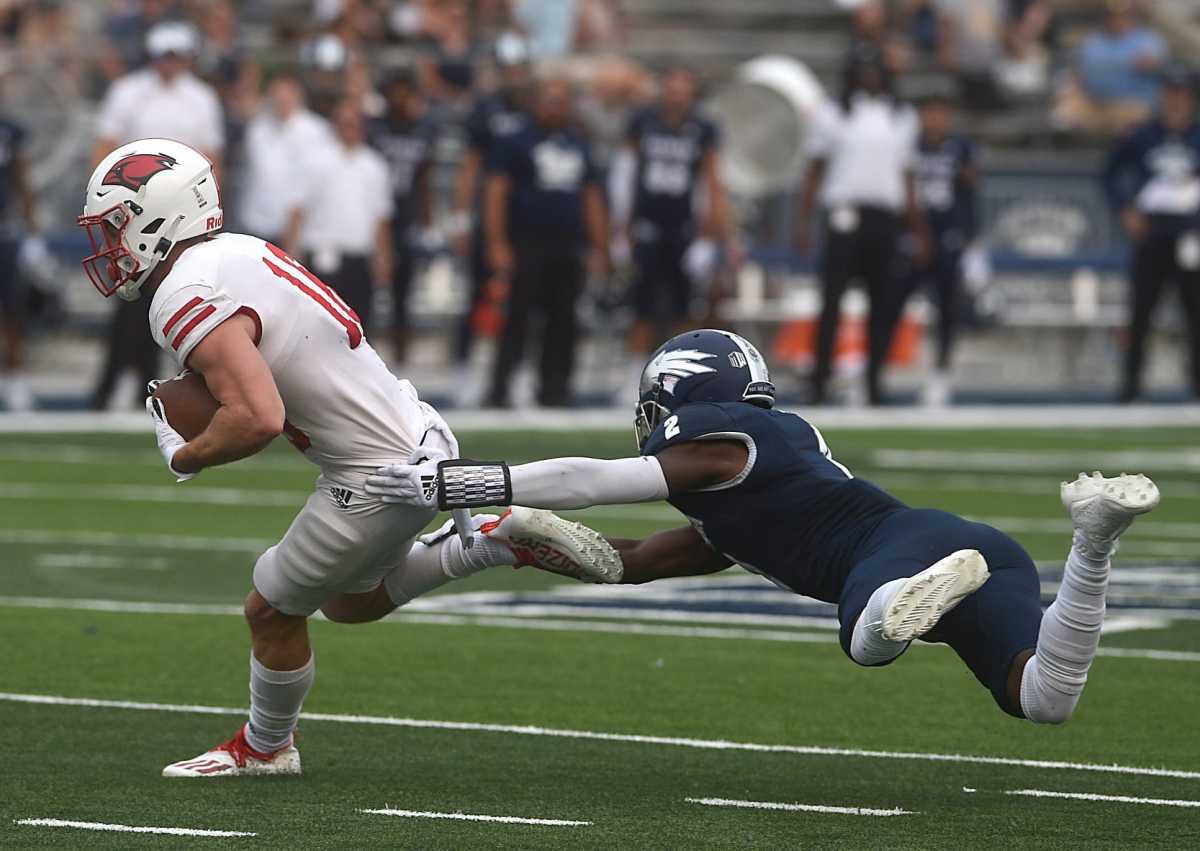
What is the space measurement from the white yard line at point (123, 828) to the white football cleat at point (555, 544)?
0.99m

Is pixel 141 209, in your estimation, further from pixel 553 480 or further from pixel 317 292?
pixel 553 480

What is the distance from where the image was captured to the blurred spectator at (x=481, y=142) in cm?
1750

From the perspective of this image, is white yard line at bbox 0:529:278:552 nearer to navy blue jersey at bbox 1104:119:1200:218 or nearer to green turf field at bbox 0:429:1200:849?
green turf field at bbox 0:429:1200:849

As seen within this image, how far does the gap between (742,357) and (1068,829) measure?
1.35 metres

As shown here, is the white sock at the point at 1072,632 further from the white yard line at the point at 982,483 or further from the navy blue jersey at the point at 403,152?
the navy blue jersey at the point at 403,152

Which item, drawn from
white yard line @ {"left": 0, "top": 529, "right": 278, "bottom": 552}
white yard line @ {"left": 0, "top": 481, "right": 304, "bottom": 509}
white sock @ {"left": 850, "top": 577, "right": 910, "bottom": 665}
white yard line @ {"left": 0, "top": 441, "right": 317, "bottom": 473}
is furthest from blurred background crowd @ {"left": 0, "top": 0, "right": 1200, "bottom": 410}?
white sock @ {"left": 850, "top": 577, "right": 910, "bottom": 665}

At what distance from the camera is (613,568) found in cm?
630

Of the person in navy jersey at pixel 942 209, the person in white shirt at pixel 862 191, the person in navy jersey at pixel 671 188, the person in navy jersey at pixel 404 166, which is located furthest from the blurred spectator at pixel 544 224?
the person in navy jersey at pixel 942 209

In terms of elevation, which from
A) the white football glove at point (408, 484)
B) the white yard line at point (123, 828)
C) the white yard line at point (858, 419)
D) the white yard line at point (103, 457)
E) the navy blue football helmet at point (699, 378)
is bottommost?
the white yard line at point (858, 419)

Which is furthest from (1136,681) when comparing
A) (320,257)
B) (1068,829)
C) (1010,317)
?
(1010,317)

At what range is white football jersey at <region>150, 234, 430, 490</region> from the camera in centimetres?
612

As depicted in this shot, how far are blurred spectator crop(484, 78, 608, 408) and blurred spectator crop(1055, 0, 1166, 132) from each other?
27.8 ft

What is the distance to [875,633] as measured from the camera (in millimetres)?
5730

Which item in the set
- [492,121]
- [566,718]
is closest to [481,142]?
[492,121]
